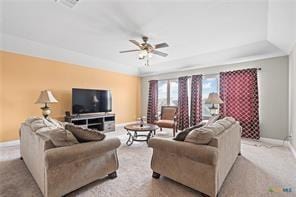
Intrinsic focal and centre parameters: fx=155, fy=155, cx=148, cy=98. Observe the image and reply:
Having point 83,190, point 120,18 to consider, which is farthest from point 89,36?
point 83,190

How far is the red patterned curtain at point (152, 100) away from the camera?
23.3 ft

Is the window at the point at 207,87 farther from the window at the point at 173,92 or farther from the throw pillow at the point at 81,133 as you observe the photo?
the throw pillow at the point at 81,133

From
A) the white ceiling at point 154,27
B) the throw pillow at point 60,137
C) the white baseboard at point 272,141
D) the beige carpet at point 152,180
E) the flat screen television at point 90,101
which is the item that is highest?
the white ceiling at point 154,27

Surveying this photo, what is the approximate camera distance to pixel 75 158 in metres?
1.86

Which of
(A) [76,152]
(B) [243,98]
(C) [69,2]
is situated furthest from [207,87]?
(A) [76,152]

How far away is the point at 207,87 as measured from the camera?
5.81 m

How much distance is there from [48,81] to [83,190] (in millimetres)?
3845

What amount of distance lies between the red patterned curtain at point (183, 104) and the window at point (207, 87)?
64cm

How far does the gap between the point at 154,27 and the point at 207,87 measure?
134 inches

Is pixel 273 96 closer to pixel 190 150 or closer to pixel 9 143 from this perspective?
pixel 190 150

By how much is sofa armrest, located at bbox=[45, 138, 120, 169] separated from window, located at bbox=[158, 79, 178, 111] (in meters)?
4.85

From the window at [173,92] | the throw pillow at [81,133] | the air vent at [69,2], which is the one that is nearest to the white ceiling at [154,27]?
the air vent at [69,2]

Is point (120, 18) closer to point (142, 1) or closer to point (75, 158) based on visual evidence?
point (142, 1)

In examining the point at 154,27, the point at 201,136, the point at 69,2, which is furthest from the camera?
the point at 154,27
